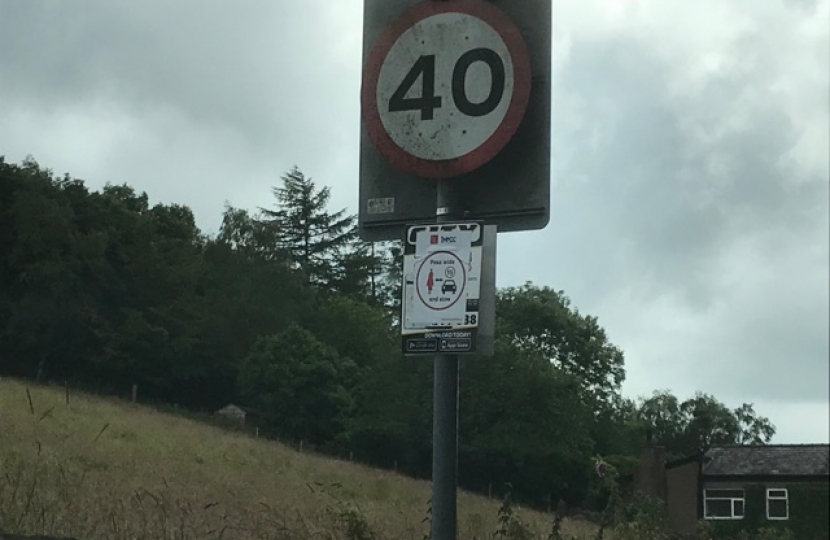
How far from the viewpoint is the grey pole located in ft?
12.4

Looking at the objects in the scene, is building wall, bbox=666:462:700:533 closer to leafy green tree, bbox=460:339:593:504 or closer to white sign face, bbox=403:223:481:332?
white sign face, bbox=403:223:481:332

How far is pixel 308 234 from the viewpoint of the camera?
25.4 metres

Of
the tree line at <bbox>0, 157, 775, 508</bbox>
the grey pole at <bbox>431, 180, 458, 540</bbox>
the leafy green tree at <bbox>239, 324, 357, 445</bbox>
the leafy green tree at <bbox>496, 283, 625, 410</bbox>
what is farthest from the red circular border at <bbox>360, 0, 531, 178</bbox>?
the leafy green tree at <bbox>239, 324, 357, 445</bbox>

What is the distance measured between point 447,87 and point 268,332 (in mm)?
18725

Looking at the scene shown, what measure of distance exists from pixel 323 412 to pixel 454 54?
19.6 metres

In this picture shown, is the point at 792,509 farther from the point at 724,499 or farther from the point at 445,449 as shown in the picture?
the point at 445,449

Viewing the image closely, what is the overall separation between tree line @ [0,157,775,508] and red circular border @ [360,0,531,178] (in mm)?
7926

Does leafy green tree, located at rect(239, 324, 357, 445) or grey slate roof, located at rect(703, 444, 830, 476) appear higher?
leafy green tree, located at rect(239, 324, 357, 445)

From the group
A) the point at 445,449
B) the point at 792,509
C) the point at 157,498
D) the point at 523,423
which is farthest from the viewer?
the point at 523,423

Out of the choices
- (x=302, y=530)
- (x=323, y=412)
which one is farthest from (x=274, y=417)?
(x=302, y=530)

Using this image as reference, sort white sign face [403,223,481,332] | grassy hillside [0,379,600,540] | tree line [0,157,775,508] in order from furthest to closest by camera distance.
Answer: tree line [0,157,775,508] < grassy hillside [0,379,600,540] < white sign face [403,223,481,332]

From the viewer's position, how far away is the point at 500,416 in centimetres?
2533

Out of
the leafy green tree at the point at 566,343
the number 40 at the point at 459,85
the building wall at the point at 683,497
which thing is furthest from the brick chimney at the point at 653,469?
the leafy green tree at the point at 566,343

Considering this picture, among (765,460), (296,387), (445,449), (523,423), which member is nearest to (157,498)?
(445,449)
